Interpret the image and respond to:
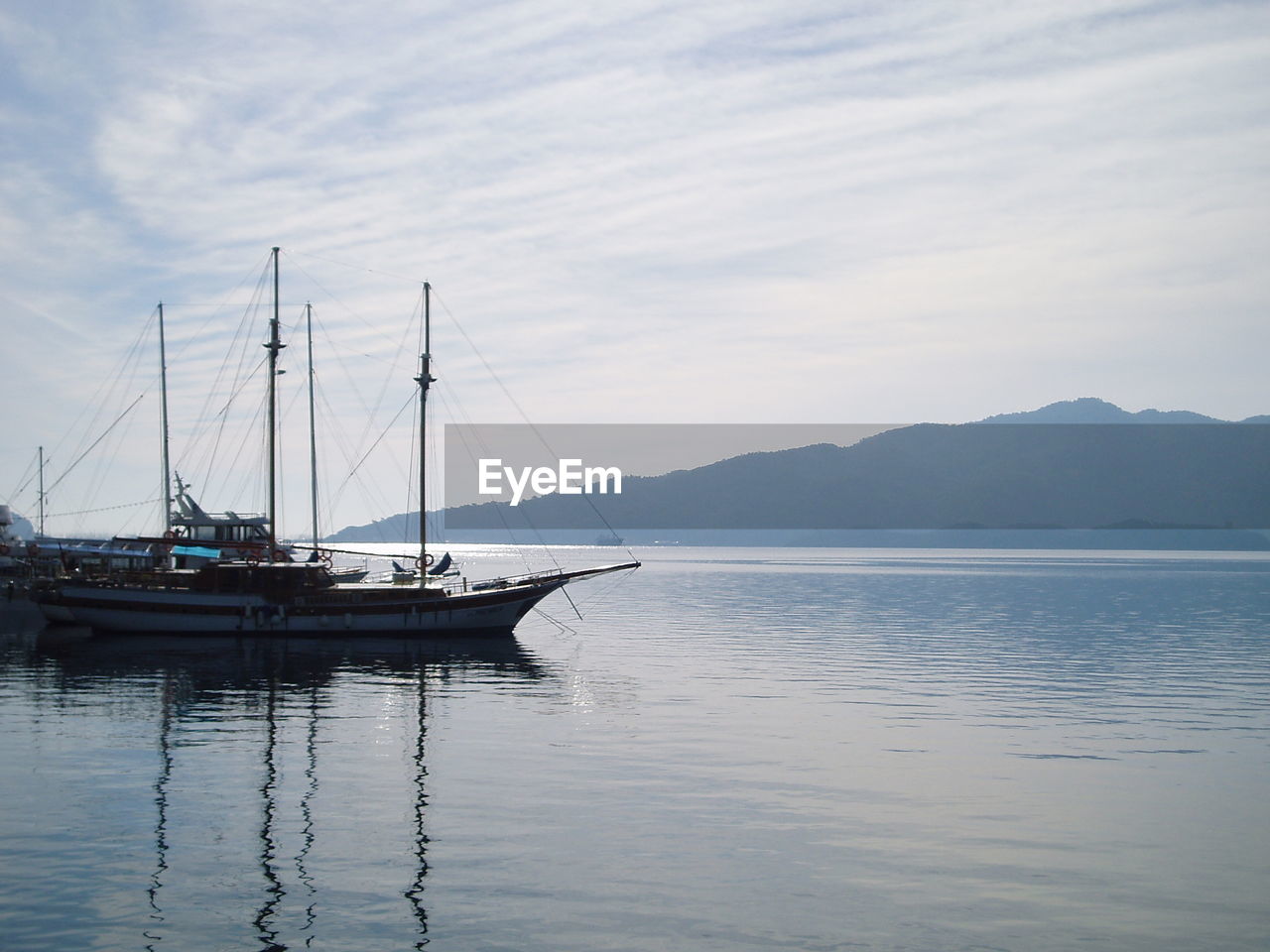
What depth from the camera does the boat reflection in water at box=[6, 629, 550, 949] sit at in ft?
55.4

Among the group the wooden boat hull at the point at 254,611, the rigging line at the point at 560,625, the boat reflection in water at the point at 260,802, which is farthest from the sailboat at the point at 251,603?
the boat reflection in water at the point at 260,802

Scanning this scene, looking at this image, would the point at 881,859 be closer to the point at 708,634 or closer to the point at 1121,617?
the point at 708,634

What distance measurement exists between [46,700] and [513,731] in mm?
19105

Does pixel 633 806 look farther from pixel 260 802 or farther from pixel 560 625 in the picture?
pixel 560 625

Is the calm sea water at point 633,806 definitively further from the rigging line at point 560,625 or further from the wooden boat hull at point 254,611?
the rigging line at point 560,625

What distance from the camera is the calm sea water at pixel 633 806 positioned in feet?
56.3

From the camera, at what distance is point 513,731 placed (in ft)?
116

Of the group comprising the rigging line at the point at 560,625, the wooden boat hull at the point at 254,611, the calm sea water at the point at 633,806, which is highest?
the wooden boat hull at the point at 254,611

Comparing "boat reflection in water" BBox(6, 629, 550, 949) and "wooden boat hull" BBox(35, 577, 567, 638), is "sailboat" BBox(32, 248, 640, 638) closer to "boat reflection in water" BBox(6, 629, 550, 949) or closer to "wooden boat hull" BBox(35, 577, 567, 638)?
"wooden boat hull" BBox(35, 577, 567, 638)

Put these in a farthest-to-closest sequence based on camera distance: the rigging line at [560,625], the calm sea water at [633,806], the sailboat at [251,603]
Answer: the rigging line at [560,625]
the sailboat at [251,603]
the calm sea water at [633,806]

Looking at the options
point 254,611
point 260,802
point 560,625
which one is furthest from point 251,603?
point 260,802

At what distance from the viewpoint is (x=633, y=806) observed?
2467 cm

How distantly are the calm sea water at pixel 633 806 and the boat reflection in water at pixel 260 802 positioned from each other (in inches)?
3.9

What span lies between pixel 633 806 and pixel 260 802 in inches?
328
